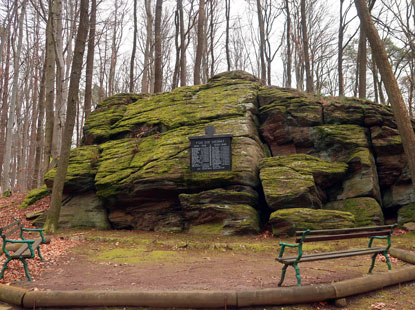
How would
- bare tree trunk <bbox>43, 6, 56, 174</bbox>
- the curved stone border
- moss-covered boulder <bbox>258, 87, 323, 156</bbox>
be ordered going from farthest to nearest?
bare tree trunk <bbox>43, 6, 56, 174</bbox> → moss-covered boulder <bbox>258, 87, 323, 156</bbox> → the curved stone border

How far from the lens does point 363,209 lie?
33.3ft

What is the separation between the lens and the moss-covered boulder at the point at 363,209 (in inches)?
389

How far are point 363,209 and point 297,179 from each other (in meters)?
2.48

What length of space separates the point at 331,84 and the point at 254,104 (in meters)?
26.2

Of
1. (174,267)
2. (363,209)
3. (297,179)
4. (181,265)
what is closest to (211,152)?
(297,179)

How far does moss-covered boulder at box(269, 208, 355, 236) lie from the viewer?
873cm

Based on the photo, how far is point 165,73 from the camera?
119 ft

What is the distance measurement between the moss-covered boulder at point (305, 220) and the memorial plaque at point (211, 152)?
94.3 inches

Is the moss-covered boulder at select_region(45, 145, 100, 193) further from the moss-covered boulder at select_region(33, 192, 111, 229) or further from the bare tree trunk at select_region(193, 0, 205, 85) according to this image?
the bare tree trunk at select_region(193, 0, 205, 85)

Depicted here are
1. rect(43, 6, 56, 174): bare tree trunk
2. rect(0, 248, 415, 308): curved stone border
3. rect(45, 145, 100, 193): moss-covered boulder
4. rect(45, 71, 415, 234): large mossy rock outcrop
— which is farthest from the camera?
rect(43, 6, 56, 174): bare tree trunk

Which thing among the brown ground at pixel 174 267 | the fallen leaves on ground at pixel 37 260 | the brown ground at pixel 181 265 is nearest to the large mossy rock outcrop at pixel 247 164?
the brown ground at pixel 181 265

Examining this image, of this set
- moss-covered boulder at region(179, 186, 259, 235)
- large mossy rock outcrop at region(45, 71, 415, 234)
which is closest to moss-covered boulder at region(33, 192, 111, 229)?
large mossy rock outcrop at region(45, 71, 415, 234)

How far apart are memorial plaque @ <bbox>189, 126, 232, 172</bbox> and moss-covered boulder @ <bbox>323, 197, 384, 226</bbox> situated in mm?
4091

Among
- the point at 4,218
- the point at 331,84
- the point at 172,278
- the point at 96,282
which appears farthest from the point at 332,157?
the point at 331,84
